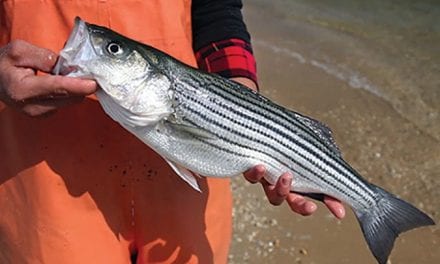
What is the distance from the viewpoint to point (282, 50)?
8.82 metres

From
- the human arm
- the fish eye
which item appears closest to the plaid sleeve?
the human arm

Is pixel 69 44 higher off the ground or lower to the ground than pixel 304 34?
higher

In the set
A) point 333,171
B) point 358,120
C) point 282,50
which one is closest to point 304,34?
point 282,50

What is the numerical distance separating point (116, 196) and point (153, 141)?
285 millimetres

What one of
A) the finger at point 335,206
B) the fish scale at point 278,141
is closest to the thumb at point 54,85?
the fish scale at point 278,141

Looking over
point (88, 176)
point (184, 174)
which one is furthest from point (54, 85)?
point (184, 174)

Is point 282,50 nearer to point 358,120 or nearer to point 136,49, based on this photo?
point 358,120

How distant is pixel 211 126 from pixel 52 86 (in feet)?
1.86

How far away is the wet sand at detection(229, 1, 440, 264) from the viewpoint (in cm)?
483

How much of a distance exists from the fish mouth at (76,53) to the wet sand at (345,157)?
2654 mm

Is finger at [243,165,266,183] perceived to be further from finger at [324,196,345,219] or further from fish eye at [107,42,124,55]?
fish eye at [107,42,124,55]

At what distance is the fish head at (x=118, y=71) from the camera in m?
2.31

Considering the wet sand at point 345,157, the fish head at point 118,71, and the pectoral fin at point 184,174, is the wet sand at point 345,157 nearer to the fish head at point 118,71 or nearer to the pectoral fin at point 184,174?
the pectoral fin at point 184,174

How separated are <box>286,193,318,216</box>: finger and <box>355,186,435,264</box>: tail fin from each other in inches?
11.2
